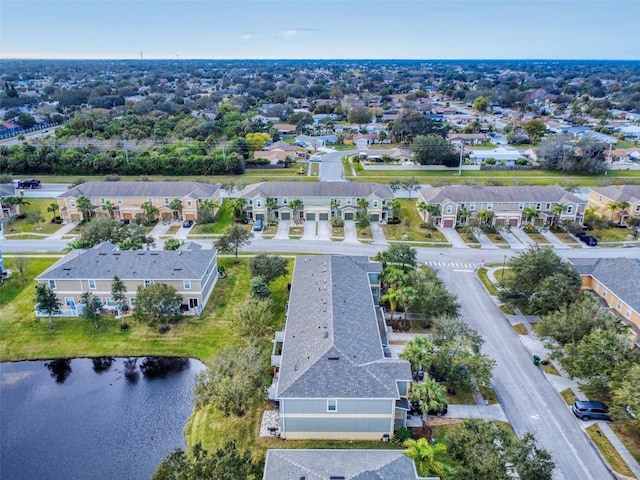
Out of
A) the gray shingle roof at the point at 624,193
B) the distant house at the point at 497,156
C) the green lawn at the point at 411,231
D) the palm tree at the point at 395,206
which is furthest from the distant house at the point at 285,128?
the gray shingle roof at the point at 624,193

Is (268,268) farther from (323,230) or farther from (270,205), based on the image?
(270,205)

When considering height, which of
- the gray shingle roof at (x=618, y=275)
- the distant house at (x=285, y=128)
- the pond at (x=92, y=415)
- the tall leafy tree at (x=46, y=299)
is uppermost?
the distant house at (x=285, y=128)

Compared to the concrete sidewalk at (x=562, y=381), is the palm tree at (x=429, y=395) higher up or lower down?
higher up

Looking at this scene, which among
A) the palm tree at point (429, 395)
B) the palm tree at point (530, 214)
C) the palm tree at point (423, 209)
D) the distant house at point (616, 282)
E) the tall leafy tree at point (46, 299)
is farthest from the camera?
the palm tree at point (423, 209)

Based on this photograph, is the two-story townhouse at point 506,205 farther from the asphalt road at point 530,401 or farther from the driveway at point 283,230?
the asphalt road at point 530,401

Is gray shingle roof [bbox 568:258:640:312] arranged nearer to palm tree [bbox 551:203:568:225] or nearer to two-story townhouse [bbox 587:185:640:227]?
palm tree [bbox 551:203:568:225]

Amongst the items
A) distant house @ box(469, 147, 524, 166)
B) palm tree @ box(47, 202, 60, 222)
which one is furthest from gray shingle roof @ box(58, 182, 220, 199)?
distant house @ box(469, 147, 524, 166)

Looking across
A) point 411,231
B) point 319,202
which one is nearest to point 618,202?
point 411,231
